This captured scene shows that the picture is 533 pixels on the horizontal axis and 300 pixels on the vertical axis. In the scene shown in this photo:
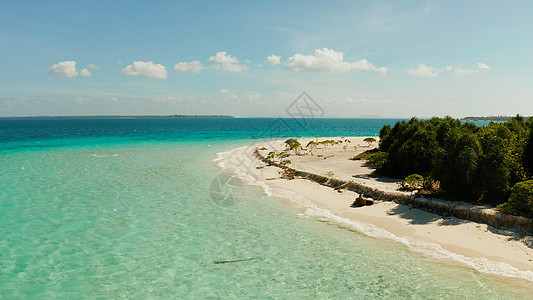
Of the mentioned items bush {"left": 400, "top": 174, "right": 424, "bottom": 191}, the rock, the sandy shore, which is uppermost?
bush {"left": 400, "top": 174, "right": 424, "bottom": 191}

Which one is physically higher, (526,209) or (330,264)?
(526,209)

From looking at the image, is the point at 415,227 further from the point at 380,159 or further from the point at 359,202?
the point at 380,159

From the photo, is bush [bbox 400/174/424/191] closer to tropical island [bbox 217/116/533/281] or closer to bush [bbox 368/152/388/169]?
tropical island [bbox 217/116/533/281]

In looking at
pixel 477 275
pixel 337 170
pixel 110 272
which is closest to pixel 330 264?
pixel 477 275

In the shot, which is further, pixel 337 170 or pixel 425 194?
pixel 337 170

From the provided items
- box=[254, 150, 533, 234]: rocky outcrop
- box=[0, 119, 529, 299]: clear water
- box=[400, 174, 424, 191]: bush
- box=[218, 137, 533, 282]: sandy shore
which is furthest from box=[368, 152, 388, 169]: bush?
box=[0, 119, 529, 299]: clear water

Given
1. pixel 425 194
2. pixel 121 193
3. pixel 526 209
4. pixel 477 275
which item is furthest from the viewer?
pixel 121 193

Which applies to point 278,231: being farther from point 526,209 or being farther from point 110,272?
point 526,209
